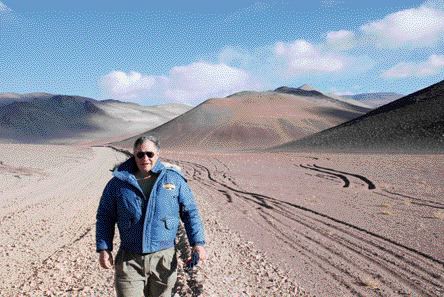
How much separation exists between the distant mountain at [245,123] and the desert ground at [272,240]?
213ft

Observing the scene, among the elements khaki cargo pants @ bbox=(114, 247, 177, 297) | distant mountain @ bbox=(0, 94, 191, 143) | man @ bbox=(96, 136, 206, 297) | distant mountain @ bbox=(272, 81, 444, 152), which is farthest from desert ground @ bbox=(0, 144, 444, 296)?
distant mountain @ bbox=(0, 94, 191, 143)

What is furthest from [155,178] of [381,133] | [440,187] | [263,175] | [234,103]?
[234,103]

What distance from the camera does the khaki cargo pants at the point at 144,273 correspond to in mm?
4109

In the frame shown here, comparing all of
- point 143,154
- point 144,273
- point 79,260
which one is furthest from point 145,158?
point 79,260

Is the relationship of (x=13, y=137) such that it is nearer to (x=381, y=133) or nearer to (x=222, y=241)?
(x=381, y=133)

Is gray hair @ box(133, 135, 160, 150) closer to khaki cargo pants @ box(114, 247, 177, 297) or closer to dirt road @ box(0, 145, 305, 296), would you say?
khaki cargo pants @ box(114, 247, 177, 297)

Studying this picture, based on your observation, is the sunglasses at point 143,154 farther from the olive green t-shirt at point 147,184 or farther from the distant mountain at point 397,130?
the distant mountain at point 397,130

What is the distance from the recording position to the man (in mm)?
4059

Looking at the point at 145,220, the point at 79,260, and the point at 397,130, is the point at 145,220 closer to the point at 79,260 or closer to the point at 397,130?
the point at 79,260

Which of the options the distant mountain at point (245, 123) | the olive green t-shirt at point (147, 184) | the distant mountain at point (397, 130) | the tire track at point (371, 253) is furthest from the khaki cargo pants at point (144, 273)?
the distant mountain at point (245, 123)

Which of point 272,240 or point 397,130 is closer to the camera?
point 272,240

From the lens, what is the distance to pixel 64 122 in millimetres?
172000

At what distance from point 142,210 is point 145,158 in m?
0.43

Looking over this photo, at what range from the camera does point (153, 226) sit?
4.07m
